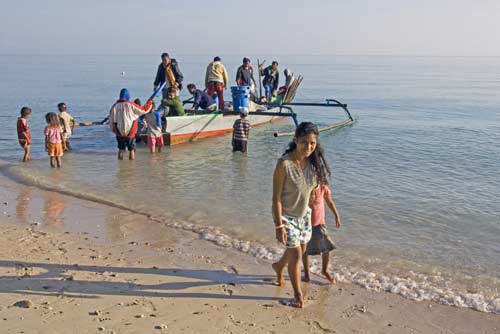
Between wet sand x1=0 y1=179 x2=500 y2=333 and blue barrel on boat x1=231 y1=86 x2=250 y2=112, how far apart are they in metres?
8.34

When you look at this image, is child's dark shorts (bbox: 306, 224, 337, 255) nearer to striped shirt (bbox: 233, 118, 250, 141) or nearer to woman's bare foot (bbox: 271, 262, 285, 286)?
woman's bare foot (bbox: 271, 262, 285, 286)

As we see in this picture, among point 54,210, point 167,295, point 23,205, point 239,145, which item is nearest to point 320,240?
point 167,295

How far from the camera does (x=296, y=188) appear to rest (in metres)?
4.11

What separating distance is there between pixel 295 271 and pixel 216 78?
1101cm

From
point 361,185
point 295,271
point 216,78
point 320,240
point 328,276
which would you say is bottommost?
point 361,185

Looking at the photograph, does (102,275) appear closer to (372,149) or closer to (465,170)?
(465,170)

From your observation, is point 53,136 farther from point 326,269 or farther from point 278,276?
point 326,269

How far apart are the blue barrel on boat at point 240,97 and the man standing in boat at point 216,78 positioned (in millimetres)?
682

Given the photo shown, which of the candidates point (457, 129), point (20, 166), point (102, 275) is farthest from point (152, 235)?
point (457, 129)

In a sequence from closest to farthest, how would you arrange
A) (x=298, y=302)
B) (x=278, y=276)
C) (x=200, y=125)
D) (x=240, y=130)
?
(x=298, y=302)
(x=278, y=276)
(x=240, y=130)
(x=200, y=125)

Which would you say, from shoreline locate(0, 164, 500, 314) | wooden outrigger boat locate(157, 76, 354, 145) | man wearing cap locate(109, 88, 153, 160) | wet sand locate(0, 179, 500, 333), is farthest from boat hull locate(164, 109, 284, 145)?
wet sand locate(0, 179, 500, 333)

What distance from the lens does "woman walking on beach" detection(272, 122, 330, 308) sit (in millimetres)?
4039

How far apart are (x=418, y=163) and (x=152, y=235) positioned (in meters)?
7.78

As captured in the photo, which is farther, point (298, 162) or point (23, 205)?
point (23, 205)
